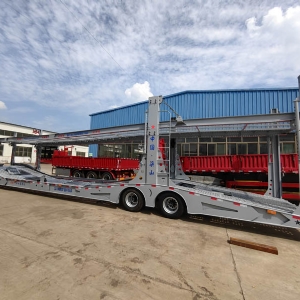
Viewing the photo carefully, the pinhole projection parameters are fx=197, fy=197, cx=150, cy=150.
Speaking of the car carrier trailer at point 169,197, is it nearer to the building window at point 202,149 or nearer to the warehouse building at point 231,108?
the warehouse building at point 231,108

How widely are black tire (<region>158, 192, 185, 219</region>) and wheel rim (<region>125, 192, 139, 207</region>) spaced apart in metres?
0.93

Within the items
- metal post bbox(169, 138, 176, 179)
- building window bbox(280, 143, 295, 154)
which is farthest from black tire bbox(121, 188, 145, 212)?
building window bbox(280, 143, 295, 154)

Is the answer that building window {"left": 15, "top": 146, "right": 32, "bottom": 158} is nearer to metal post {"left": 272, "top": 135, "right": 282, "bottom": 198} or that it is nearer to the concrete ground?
the concrete ground

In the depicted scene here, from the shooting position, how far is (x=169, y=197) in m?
6.04

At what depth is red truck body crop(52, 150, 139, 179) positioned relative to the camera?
14.8 meters

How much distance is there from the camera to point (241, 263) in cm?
362

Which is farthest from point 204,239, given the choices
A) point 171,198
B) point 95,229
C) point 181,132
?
point 181,132

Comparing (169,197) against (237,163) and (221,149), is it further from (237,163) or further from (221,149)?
(221,149)

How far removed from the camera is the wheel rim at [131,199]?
6.68 metres

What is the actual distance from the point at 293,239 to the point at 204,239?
2301 millimetres

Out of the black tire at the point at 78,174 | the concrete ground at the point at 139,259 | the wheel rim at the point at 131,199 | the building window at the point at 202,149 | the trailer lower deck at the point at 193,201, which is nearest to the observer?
the concrete ground at the point at 139,259

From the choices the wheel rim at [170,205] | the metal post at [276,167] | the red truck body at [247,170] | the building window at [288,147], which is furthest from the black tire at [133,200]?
the building window at [288,147]

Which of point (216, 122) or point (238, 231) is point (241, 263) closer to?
point (238, 231)

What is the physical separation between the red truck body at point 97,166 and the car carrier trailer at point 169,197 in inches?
270
